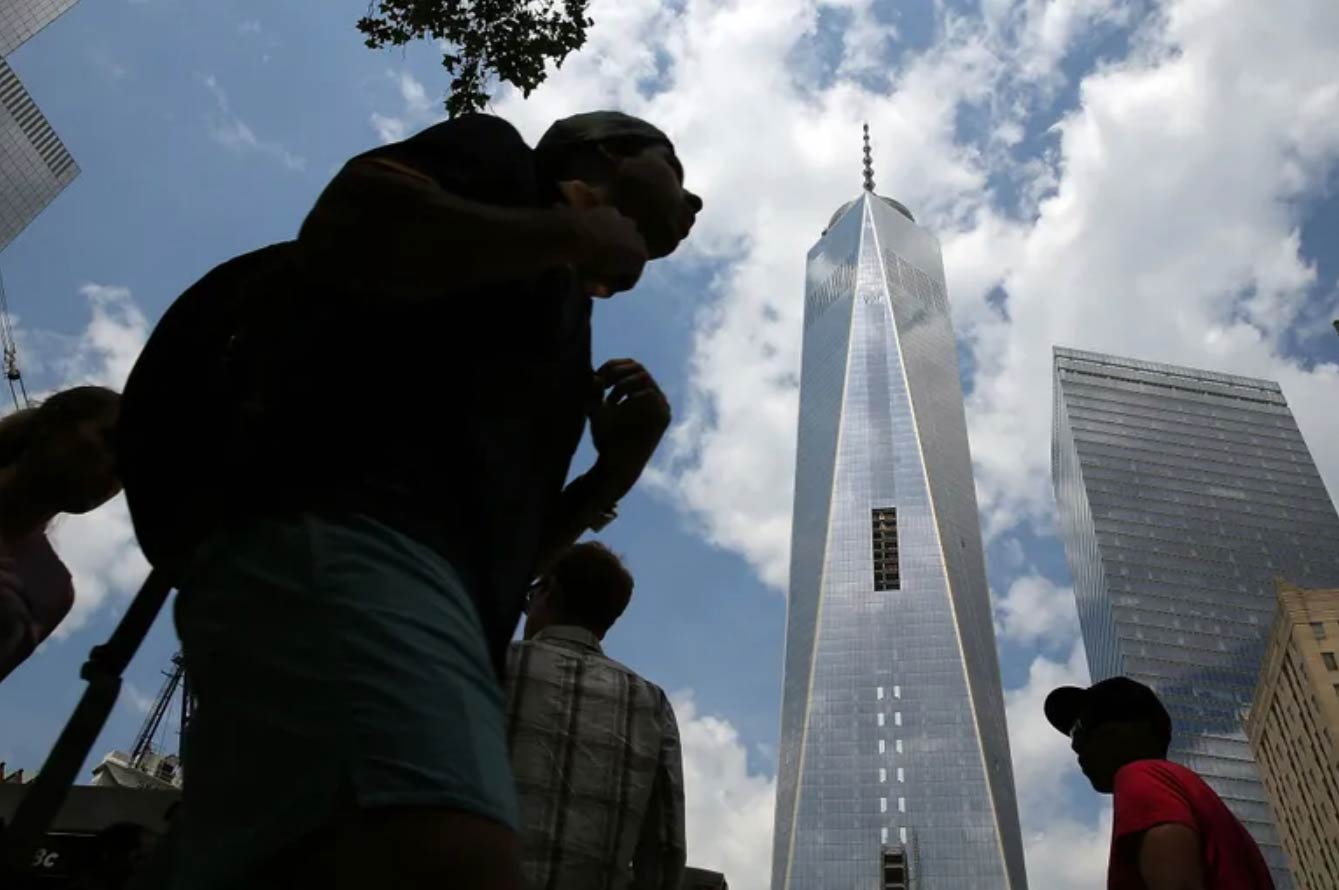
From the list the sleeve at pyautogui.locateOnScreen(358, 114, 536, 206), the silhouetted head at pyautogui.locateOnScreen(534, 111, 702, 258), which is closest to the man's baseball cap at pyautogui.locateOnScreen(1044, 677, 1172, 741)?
the silhouetted head at pyautogui.locateOnScreen(534, 111, 702, 258)

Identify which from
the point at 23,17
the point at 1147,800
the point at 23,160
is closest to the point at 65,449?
the point at 1147,800

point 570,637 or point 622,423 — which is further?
point 570,637

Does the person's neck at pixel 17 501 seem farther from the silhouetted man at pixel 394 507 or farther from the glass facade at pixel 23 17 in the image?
the glass facade at pixel 23 17

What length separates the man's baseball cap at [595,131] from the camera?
1.59 metres

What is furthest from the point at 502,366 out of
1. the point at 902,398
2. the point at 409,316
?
the point at 902,398

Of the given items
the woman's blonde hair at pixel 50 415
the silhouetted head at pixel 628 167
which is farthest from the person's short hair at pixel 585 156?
the woman's blonde hair at pixel 50 415

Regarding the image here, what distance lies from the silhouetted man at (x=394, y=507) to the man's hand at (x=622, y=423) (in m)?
0.20

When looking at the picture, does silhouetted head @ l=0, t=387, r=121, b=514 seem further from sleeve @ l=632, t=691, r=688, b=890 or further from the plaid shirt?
sleeve @ l=632, t=691, r=688, b=890

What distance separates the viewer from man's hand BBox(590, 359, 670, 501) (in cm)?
174

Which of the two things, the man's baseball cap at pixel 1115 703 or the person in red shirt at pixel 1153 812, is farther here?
the man's baseball cap at pixel 1115 703

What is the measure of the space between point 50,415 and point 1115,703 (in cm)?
361

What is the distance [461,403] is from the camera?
1.25m

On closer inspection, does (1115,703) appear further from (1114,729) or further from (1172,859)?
(1172,859)

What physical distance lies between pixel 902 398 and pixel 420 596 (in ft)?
391
